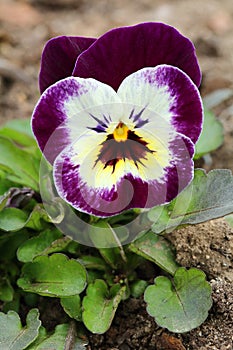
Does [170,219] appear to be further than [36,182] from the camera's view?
No

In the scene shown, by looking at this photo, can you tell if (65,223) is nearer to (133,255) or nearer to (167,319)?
(133,255)

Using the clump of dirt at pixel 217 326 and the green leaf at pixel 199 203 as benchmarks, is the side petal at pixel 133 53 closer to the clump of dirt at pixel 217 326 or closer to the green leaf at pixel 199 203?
the green leaf at pixel 199 203

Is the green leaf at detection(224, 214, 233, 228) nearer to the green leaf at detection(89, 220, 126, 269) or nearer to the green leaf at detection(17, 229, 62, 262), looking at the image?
the green leaf at detection(89, 220, 126, 269)

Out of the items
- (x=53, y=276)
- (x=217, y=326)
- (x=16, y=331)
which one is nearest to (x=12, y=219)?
(x=53, y=276)

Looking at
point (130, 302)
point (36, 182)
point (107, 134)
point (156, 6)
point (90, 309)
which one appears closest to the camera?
point (107, 134)

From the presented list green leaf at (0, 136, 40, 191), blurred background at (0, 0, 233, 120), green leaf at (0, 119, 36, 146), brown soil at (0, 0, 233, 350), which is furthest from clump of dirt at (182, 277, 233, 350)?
blurred background at (0, 0, 233, 120)

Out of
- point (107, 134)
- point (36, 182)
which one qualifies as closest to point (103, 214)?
point (107, 134)

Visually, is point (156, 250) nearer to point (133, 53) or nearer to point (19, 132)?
point (133, 53)
